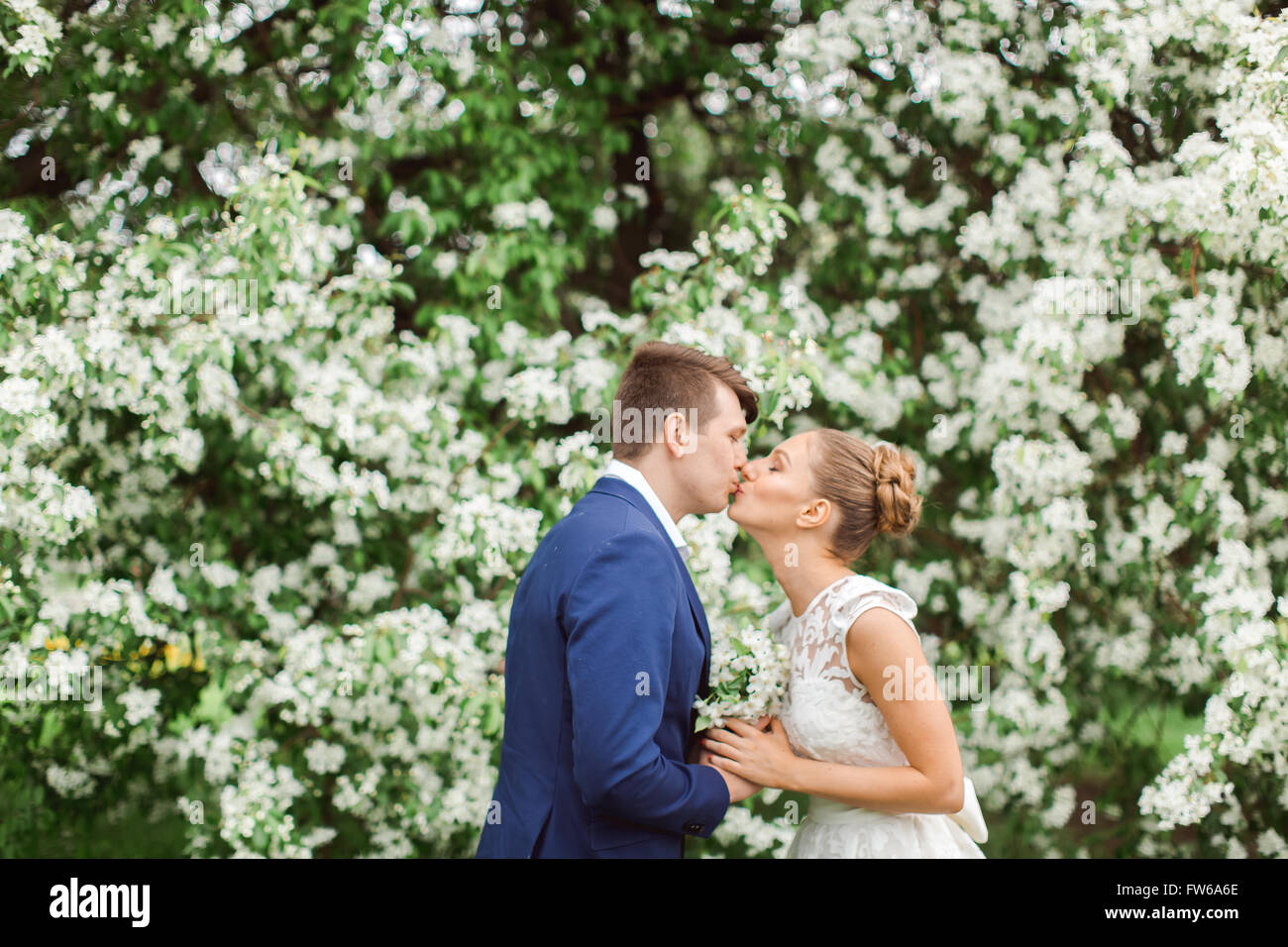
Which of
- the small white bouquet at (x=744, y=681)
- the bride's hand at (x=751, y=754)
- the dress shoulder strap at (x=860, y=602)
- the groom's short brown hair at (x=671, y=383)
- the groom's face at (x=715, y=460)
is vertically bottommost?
the bride's hand at (x=751, y=754)

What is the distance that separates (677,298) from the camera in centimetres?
368

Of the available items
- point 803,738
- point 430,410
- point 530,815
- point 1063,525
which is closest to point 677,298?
point 430,410

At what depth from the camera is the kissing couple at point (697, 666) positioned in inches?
75.6

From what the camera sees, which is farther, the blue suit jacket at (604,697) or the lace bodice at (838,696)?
the lace bodice at (838,696)

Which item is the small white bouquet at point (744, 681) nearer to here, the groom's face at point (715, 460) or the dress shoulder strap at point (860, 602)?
the dress shoulder strap at point (860, 602)

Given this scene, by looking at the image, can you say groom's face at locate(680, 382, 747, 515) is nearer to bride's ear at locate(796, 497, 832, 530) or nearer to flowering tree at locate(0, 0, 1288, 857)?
bride's ear at locate(796, 497, 832, 530)

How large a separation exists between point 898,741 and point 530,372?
1.96 m

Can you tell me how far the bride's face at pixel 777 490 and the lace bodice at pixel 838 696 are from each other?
0.22 meters

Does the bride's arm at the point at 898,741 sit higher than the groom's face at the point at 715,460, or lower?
lower

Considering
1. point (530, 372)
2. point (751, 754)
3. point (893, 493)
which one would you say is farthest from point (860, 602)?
point (530, 372)

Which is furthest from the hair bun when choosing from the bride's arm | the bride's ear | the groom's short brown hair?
the groom's short brown hair

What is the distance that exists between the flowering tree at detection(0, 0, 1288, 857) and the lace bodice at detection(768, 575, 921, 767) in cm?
101

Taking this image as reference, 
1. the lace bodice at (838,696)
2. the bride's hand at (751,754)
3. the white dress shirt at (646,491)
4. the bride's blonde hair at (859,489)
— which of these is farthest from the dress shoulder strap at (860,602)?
the white dress shirt at (646,491)

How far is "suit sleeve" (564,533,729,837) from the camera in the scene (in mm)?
1860
